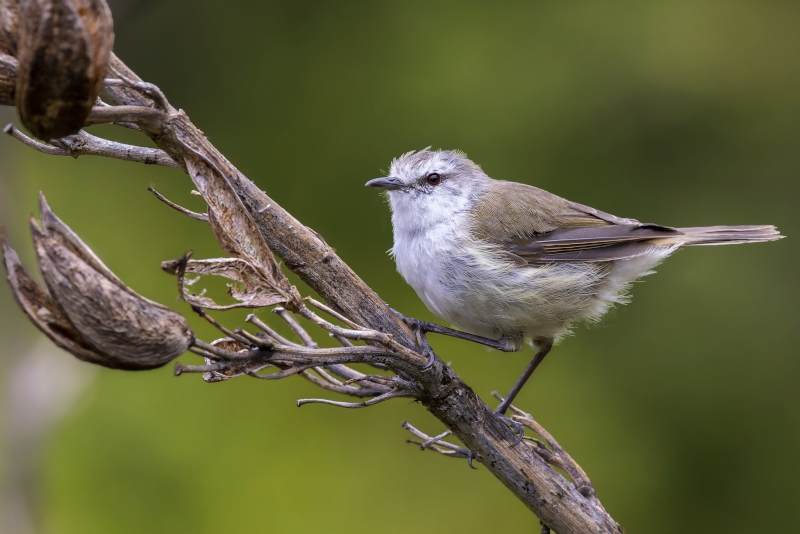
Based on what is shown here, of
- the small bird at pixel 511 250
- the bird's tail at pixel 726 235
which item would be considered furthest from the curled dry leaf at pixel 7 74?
the bird's tail at pixel 726 235

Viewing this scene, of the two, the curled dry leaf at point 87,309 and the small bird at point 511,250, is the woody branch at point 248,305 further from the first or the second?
the small bird at point 511,250

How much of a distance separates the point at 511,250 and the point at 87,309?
2.00 meters

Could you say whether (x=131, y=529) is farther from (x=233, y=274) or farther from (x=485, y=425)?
(x=233, y=274)

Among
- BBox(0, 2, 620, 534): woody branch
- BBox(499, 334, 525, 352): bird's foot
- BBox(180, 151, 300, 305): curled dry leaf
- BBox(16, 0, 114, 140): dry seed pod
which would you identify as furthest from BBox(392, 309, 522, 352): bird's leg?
BBox(16, 0, 114, 140): dry seed pod

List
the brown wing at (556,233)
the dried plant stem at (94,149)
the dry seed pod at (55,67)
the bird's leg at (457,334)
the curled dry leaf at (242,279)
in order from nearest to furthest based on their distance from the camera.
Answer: the dry seed pod at (55,67), the curled dry leaf at (242,279), the dried plant stem at (94,149), the bird's leg at (457,334), the brown wing at (556,233)

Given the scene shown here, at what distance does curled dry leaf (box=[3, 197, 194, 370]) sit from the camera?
975mm

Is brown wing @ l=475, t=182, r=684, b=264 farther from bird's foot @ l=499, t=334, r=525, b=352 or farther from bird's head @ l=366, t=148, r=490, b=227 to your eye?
bird's foot @ l=499, t=334, r=525, b=352

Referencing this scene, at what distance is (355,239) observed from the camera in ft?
13.4

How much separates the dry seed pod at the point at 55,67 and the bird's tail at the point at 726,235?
7.97ft

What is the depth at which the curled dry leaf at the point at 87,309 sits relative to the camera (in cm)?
98

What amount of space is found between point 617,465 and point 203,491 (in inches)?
86.1

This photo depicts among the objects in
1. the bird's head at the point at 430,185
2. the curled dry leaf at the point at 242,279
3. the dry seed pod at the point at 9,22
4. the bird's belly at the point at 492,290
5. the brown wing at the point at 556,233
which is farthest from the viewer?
the bird's head at the point at 430,185

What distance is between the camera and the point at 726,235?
9.37ft

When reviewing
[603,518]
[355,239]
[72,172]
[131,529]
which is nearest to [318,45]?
[355,239]
